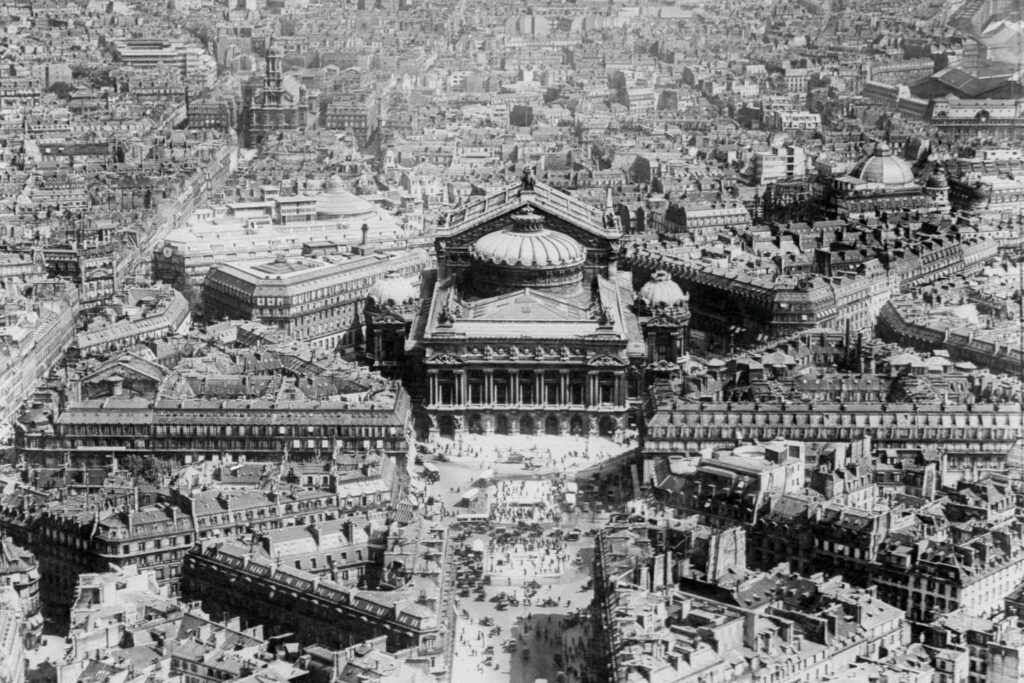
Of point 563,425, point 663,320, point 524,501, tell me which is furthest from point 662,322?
point 524,501

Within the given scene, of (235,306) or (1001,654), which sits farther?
(235,306)

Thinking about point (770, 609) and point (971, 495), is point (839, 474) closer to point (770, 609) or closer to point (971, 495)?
point (971, 495)

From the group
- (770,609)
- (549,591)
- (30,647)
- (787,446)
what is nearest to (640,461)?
(787,446)

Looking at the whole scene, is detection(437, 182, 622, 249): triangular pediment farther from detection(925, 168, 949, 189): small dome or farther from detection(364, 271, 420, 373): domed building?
detection(925, 168, 949, 189): small dome

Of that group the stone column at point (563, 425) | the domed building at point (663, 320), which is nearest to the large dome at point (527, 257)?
the domed building at point (663, 320)

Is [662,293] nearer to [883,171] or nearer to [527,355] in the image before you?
[527,355]

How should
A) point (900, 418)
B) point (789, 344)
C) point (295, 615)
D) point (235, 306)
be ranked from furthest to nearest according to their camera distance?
point (235, 306)
point (789, 344)
point (900, 418)
point (295, 615)

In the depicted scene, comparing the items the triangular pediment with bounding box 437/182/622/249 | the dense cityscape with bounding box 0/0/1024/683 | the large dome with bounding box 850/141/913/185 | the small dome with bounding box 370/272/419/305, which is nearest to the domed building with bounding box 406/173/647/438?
the dense cityscape with bounding box 0/0/1024/683

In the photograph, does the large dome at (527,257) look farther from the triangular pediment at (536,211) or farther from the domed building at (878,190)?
the domed building at (878,190)
